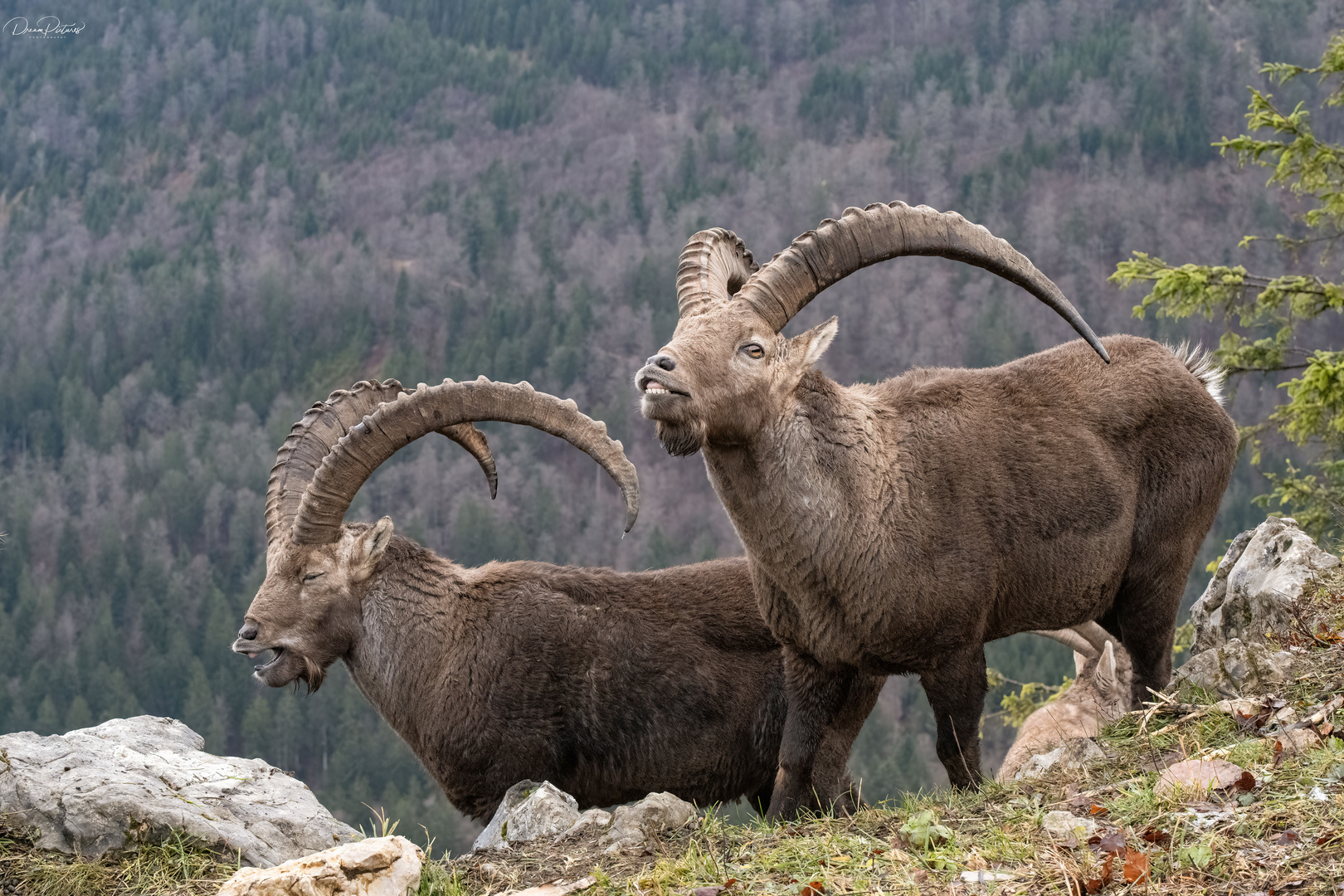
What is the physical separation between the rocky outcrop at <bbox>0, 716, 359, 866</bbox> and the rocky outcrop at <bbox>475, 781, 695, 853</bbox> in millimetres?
984

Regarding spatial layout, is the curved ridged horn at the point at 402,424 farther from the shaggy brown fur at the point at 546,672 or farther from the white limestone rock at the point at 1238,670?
the white limestone rock at the point at 1238,670

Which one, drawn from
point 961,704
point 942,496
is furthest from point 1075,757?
point 942,496

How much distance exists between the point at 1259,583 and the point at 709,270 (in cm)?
453

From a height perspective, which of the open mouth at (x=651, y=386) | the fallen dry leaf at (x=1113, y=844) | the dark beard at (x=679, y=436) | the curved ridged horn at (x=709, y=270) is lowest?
the fallen dry leaf at (x=1113, y=844)

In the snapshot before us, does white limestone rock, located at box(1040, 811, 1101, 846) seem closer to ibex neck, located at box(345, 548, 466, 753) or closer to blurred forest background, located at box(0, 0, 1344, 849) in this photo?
ibex neck, located at box(345, 548, 466, 753)

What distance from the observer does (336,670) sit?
10988cm

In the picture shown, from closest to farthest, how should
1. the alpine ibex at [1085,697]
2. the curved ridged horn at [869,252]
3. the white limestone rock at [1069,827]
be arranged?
1. the white limestone rock at [1069,827]
2. the curved ridged horn at [869,252]
3. the alpine ibex at [1085,697]

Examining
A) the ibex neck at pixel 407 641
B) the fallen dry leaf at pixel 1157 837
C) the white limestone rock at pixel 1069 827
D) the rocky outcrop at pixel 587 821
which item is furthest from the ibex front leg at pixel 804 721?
the ibex neck at pixel 407 641

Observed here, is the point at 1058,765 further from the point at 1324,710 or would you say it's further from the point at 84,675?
the point at 84,675

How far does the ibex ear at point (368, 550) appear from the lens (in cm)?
1077

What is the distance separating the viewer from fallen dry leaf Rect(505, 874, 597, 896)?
619 centimetres

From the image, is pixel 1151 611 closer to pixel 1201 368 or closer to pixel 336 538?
pixel 1201 368

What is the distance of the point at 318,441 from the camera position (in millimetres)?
11328
